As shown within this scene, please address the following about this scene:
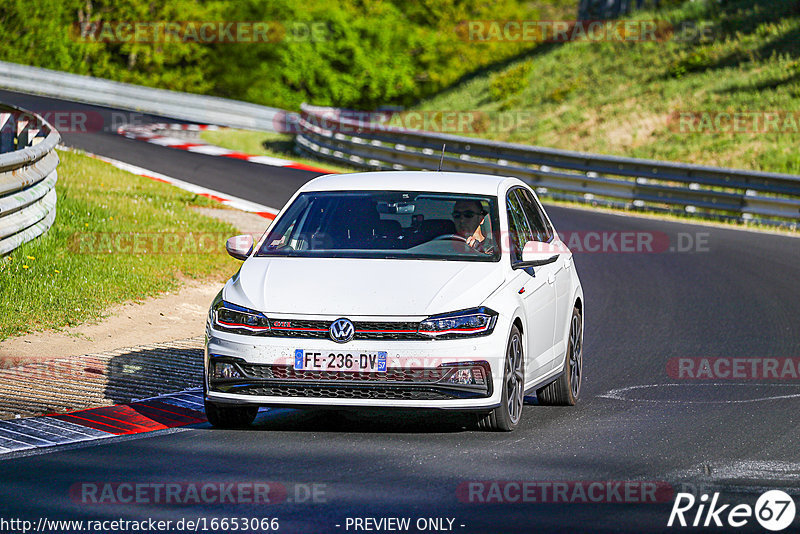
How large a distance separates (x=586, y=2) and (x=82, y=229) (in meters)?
33.9

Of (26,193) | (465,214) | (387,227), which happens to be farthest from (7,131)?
(465,214)

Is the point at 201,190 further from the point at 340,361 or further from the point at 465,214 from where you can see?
the point at 340,361

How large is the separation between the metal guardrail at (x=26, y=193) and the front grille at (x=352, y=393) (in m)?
5.97

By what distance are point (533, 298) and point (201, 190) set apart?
1544 cm

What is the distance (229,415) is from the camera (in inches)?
324

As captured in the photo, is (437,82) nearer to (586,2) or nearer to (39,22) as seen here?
(39,22)

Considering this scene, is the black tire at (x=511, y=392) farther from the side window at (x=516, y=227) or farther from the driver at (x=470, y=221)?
the driver at (x=470, y=221)

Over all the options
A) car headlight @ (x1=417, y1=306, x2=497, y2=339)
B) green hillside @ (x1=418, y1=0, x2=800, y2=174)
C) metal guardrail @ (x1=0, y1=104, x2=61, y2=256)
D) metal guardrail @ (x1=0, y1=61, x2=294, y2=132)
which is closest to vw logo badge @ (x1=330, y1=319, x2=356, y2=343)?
car headlight @ (x1=417, y1=306, x2=497, y2=339)

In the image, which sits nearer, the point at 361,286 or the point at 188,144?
the point at 361,286

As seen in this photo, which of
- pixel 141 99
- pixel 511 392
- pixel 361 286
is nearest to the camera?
pixel 361 286

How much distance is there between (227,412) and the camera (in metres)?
8.22

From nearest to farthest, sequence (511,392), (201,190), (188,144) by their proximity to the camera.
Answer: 1. (511,392)
2. (201,190)
3. (188,144)

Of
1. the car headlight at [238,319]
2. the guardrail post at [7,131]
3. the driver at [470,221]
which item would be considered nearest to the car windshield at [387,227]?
the driver at [470,221]

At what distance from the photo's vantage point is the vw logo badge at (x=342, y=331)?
759 centimetres
